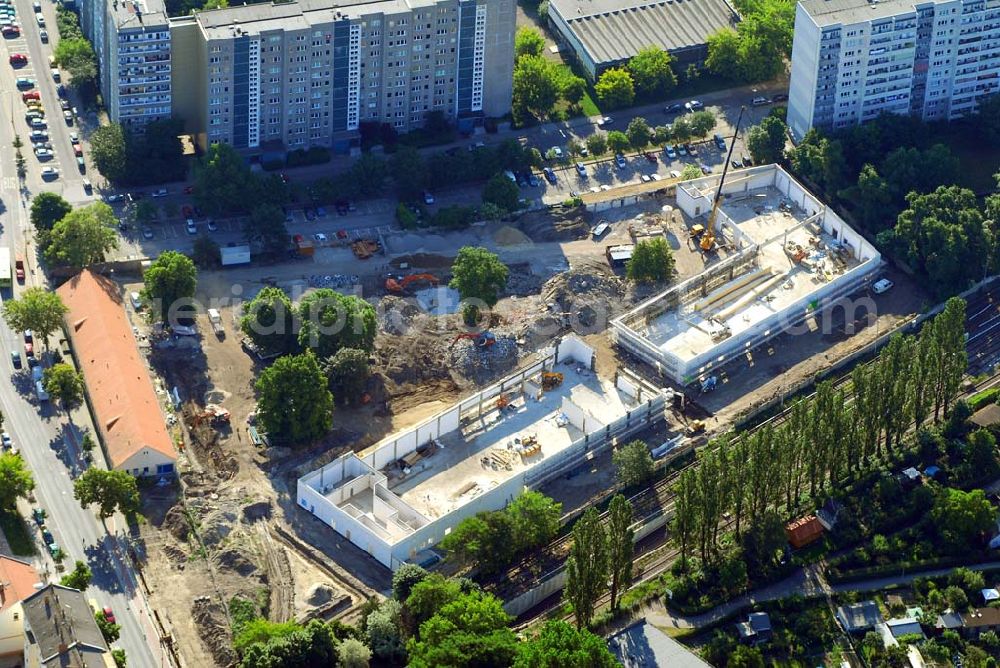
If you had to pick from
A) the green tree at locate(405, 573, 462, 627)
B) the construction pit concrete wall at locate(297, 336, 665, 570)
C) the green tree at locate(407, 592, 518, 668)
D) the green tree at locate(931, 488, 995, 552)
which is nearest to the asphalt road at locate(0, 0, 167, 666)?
the construction pit concrete wall at locate(297, 336, 665, 570)

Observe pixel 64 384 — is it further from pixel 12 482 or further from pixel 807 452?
pixel 807 452

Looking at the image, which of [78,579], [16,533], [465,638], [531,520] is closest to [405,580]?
[465,638]

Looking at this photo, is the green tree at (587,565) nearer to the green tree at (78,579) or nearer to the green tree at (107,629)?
the green tree at (107,629)

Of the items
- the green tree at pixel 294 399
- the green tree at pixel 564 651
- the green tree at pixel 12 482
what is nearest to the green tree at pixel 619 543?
the green tree at pixel 564 651

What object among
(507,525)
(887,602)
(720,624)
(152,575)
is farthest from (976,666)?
(152,575)

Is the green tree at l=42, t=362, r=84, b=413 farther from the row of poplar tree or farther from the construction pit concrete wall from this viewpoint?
the row of poplar tree

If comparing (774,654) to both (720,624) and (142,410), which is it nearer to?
(720,624)
